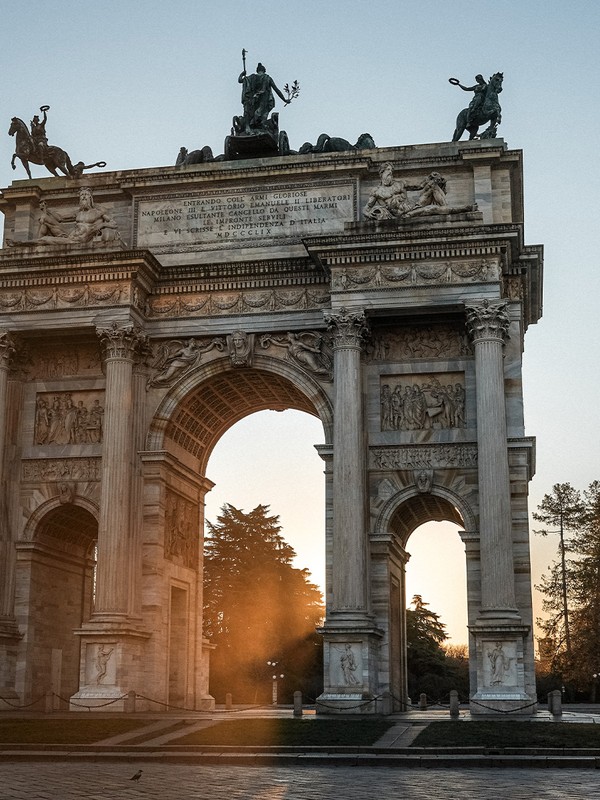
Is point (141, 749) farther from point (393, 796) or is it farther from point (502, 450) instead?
point (502, 450)

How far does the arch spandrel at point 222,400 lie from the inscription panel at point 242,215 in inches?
173

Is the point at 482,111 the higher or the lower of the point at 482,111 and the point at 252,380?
the higher

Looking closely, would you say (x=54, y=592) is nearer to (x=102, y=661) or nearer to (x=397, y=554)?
(x=102, y=661)

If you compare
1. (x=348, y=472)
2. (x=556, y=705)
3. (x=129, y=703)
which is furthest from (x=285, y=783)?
(x=348, y=472)

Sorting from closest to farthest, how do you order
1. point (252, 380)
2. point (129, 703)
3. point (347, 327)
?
point (129, 703)
point (347, 327)
point (252, 380)

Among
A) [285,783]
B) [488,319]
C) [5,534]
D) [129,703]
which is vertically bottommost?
[285,783]

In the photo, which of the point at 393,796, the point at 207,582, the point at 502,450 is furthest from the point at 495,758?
the point at 207,582

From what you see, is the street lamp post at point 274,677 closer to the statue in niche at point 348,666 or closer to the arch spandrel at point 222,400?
the arch spandrel at point 222,400

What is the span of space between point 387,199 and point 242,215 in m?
5.21

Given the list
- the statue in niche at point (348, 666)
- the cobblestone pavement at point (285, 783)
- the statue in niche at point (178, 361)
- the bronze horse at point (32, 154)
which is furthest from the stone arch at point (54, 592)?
the cobblestone pavement at point (285, 783)

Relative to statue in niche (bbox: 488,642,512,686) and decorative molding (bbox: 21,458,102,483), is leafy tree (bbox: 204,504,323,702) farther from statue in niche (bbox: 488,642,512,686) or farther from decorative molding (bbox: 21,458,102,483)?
statue in niche (bbox: 488,642,512,686)

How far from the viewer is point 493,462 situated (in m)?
31.7

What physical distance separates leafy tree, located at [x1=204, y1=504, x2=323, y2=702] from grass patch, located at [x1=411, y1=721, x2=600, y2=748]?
40878 mm

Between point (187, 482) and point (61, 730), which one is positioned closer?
point (61, 730)
